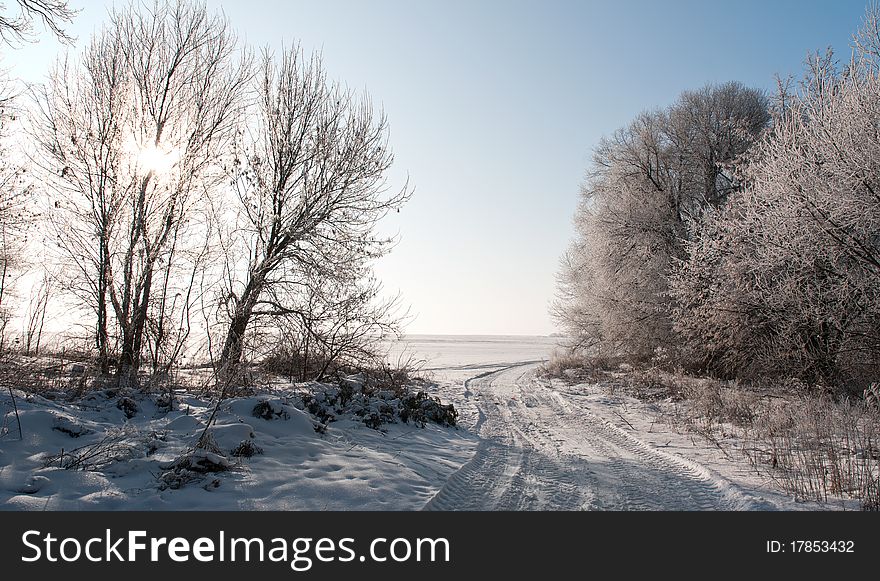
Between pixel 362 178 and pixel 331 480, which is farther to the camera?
pixel 362 178

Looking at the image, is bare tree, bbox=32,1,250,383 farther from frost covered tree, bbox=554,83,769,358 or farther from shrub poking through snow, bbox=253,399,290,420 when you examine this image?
frost covered tree, bbox=554,83,769,358

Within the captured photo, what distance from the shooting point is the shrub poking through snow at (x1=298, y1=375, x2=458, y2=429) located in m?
8.22

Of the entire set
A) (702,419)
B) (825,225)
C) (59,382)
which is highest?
(825,225)

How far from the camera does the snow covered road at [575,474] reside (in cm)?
508

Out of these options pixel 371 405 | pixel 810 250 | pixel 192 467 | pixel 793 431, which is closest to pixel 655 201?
pixel 810 250

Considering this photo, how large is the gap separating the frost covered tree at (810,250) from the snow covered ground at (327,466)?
18.0 ft

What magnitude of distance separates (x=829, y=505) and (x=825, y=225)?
23.4 feet

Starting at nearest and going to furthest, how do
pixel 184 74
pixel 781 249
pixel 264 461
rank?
pixel 264 461
pixel 781 249
pixel 184 74

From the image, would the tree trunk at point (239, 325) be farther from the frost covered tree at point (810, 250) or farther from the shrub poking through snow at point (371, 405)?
the frost covered tree at point (810, 250)

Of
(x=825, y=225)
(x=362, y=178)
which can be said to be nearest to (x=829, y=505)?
(x=825, y=225)

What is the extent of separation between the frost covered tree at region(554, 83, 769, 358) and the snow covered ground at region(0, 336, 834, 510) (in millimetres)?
12010

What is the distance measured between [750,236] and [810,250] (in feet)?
6.30

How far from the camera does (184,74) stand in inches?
483
